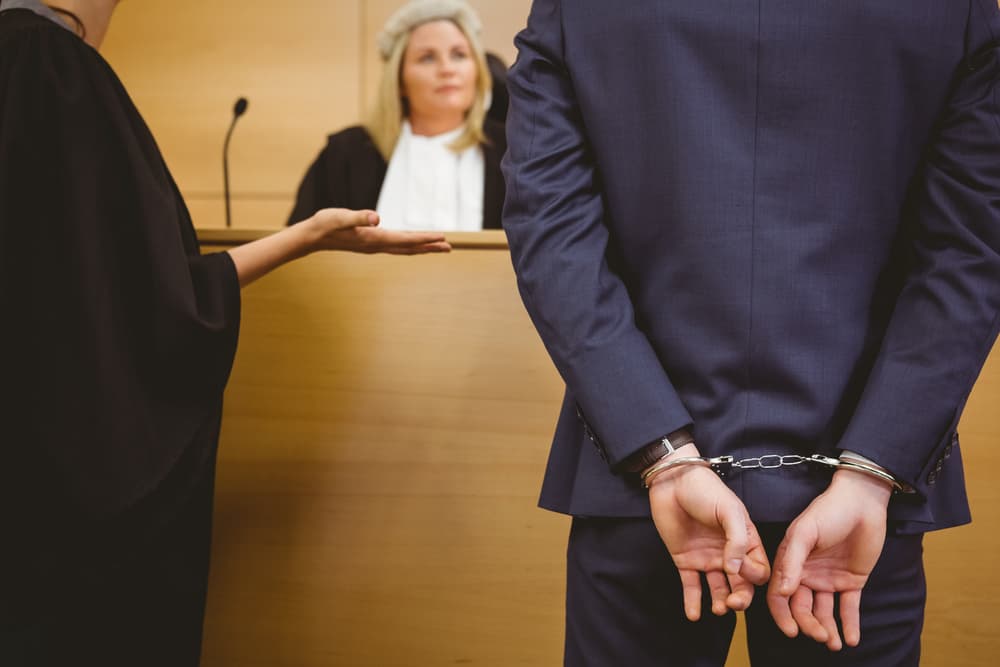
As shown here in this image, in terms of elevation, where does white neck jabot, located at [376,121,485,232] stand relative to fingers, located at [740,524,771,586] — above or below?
above

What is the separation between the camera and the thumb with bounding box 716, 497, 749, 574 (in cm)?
52

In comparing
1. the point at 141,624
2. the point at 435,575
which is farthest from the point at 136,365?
the point at 435,575

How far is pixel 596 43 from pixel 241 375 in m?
0.82

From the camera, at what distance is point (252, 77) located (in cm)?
333

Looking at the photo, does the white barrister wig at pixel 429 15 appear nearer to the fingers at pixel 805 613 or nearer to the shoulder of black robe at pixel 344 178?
the shoulder of black robe at pixel 344 178

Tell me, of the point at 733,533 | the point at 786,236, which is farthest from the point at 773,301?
the point at 733,533

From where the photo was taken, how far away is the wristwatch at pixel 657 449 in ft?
1.85

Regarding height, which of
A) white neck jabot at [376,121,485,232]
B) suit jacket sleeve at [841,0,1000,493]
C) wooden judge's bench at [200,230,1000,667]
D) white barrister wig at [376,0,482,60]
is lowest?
wooden judge's bench at [200,230,1000,667]

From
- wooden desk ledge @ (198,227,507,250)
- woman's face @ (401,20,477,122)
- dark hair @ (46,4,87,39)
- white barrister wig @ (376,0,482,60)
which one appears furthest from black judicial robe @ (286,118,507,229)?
dark hair @ (46,4,87,39)

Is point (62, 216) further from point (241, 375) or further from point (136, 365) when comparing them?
point (241, 375)

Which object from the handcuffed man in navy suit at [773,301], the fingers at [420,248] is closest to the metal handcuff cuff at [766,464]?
the handcuffed man in navy suit at [773,301]

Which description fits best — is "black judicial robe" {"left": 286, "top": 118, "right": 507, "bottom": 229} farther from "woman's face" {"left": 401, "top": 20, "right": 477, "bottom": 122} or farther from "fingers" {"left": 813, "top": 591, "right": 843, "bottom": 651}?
"fingers" {"left": 813, "top": 591, "right": 843, "bottom": 651}

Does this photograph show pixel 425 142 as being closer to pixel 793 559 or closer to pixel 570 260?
pixel 570 260

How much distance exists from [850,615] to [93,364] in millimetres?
708
